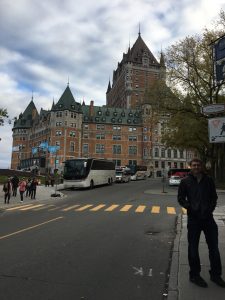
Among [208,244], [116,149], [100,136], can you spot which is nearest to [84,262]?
[208,244]

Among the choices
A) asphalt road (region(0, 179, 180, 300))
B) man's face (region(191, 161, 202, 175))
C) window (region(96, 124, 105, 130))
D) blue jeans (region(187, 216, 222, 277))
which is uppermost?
window (region(96, 124, 105, 130))

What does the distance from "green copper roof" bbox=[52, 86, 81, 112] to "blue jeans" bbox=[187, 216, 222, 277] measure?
10528 centimetres

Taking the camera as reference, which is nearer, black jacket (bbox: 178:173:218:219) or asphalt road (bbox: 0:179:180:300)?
asphalt road (bbox: 0:179:180:300)

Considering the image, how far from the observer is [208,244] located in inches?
249

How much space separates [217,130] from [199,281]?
2.98m

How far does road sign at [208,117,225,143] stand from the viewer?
7.37 m

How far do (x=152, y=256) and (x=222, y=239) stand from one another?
8.93ft

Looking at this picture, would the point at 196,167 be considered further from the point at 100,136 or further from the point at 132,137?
the point at 132,137

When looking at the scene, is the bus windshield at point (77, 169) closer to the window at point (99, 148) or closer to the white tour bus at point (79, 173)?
the white tour bus at point (79, 173)

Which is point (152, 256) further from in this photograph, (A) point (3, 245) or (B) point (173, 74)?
(B) point (173, 74)

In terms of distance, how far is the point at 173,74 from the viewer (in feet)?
143

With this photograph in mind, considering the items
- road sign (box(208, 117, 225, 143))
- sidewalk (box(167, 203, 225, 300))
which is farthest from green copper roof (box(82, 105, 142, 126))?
road sign (box(208, 117, 225, 143))

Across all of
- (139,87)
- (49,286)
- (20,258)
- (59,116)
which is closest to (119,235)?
(20,258)

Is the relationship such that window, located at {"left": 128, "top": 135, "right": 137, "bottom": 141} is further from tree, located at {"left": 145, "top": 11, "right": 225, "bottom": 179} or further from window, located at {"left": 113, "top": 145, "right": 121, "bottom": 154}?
tree, located at {"left": 145, "top": 11, "right": 225, "bottom": 179}
